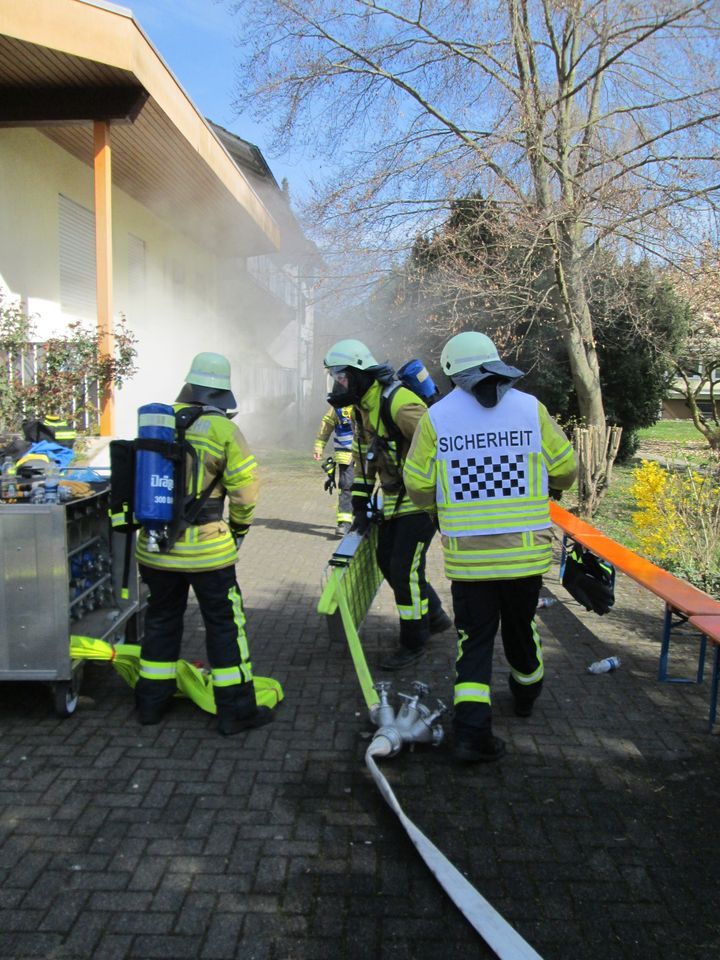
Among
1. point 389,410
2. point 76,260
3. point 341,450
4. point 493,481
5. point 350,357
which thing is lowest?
point 341,450

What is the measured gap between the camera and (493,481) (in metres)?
3.24

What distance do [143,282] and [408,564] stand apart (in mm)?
10494

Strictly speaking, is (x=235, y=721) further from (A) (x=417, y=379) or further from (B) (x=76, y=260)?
(B) (x=76, y=260)

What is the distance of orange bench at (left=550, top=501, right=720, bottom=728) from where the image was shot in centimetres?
373

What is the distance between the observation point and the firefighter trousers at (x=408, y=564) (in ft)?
14.3

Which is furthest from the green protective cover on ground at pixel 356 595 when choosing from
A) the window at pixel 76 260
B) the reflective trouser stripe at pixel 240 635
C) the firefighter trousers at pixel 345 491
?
the window at pixel 76 260

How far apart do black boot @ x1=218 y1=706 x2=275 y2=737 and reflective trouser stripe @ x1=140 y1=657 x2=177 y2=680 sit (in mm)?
322

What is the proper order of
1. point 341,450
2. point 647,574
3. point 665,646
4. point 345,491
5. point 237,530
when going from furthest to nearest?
point 341,450 → point 345,491 → point 647,574 → point 665,646 → point 237,530

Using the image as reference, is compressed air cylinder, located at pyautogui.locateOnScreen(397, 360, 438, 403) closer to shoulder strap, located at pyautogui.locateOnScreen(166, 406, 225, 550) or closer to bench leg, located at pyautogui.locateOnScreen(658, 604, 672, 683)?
shoulder strap, located at pyautogui.locateOnScreen(166, 406, 225, 550)

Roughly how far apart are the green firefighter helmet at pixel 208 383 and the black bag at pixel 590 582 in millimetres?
2353

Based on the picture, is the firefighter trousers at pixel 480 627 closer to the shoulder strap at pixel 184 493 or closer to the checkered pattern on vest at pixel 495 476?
the checkered pattern on vest at pixel 495 476

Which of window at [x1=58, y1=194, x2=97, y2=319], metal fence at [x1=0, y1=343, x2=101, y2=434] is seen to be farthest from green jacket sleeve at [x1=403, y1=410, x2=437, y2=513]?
window at [x1=58, y1=194, x2=97, y2=319]

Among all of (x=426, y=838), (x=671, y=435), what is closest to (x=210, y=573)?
(x=426, y=838)

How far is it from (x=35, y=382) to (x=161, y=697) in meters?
5.47
